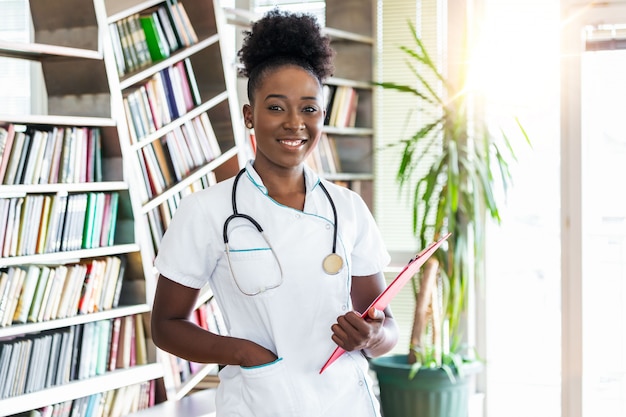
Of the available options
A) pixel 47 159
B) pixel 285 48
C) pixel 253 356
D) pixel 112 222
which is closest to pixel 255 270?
pixel 253 356

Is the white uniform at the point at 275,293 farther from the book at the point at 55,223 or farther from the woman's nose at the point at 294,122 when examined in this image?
the book at the point at 55,223

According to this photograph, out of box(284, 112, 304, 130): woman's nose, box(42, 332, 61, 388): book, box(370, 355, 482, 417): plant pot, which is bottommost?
box(370, 355, 482, 417): plant pot

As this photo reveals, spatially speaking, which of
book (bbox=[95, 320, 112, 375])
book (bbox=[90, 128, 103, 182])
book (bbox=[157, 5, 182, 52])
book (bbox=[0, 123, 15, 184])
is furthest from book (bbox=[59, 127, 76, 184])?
book (bbox=[157, 5, 182, 52])

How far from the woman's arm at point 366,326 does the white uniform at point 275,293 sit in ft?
0.18

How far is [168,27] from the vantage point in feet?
11.0

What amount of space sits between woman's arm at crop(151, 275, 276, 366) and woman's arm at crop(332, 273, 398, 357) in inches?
5.1

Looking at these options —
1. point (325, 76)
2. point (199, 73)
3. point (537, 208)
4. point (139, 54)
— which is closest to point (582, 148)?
point (537, 208)

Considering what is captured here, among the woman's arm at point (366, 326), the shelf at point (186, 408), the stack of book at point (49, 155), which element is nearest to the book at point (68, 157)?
the stack of book at point (49, 155)

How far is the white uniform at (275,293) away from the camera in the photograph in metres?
1.35

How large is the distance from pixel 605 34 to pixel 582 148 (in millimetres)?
524

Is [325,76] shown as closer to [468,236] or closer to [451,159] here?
[451,159]

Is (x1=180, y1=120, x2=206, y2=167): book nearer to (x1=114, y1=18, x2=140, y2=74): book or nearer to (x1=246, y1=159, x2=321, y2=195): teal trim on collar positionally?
(x1=114, y1=18, x2=140, y2=74): book

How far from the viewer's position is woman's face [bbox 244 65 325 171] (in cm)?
140

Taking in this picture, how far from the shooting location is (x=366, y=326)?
131 cm
